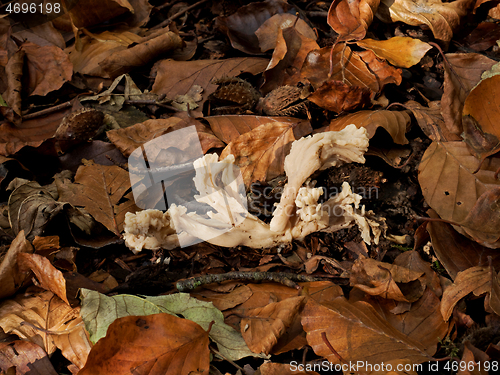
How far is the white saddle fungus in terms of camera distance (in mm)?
1957

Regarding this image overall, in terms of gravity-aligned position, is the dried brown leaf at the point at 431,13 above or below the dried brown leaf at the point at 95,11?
below

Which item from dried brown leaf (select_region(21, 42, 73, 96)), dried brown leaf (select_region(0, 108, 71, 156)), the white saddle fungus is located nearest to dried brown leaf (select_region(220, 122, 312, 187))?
the white saddle fungus

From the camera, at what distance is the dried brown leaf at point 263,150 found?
7.51ft

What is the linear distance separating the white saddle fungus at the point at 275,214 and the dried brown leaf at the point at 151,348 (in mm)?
498

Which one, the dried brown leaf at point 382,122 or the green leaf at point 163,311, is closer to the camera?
the green leaf at point 163,311

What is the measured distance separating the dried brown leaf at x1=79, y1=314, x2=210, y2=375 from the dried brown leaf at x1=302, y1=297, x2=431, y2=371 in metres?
0.48

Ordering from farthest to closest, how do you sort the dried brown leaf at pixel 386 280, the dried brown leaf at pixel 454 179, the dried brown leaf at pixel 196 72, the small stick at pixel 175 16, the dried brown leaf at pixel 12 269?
the small stick at pixel 175 16 → the dried brown leaf at pixel 196 72 → the dried brown leaf at pixel 454 179 → the dried brown leaf at pixel 12 269 → the dried brown leaf at pixel 386 280

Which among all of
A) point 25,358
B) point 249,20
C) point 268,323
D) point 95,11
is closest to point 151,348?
point 268,323

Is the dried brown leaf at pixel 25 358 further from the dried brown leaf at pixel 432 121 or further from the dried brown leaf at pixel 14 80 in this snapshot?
the dried brown leaf at pixel 432 121

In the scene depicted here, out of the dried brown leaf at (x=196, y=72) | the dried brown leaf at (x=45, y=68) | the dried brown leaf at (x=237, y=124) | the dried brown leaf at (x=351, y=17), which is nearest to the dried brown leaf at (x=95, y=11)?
the dried brown leaf at (x=45, y=68)

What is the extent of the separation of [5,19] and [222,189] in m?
2.68

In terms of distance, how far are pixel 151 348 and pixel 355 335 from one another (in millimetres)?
865

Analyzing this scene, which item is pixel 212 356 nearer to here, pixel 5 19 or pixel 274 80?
pixel 274 80

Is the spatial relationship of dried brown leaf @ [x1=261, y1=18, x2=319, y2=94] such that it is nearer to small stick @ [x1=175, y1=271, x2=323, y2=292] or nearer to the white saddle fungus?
the white saddle fungus
